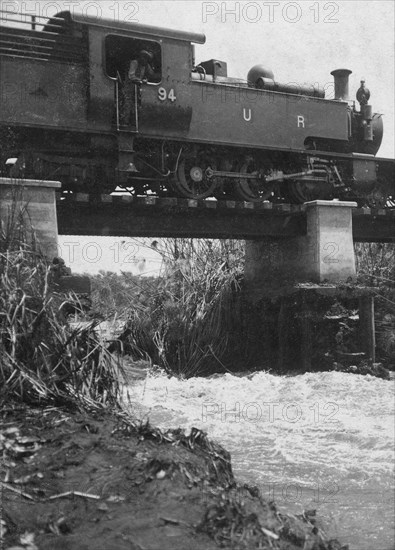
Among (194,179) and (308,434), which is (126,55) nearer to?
(194,179)

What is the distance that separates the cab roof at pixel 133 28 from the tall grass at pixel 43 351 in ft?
19.5

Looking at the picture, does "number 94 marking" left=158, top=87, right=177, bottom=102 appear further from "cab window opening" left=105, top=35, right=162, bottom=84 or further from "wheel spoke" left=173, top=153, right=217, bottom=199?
"wheel spoke" left=173, top=153, right=217, bottom=199

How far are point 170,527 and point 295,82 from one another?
11741 mm

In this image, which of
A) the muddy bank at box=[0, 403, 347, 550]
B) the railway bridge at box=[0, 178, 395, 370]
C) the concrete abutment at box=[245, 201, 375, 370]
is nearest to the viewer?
the muddy bank at box=[0, 403, 347, 550]

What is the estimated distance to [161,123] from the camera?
1167 centimetres

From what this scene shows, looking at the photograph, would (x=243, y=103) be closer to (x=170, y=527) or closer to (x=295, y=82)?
(x=295, y=82)

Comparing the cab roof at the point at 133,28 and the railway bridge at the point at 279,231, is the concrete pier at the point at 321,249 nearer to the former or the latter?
the railway bridge at the point at 279,231

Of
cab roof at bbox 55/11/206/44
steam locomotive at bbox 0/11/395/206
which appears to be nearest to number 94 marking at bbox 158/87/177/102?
steam locomotive at bbox 0/11/395/206

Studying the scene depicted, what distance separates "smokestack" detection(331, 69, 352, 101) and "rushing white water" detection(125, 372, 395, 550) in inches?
246

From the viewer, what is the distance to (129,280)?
44.6 feet

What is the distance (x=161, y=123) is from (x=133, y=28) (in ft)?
4.99

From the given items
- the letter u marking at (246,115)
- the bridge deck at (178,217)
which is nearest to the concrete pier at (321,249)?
the bridge deck at (178,217)

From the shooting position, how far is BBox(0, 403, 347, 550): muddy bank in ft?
10.6

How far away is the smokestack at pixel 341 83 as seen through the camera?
1480 cm
